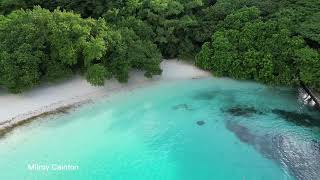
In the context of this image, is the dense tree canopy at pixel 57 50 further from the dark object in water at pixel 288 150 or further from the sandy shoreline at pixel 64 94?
the dark object in water at pixel 288 150

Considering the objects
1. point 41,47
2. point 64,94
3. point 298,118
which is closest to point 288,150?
point 298,118

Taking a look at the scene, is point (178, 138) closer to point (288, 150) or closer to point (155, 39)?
point (288, 150)

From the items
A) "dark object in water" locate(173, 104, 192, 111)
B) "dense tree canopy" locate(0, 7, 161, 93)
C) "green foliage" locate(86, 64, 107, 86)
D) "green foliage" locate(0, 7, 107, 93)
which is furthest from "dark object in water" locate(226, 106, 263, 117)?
"green foliage" locate(0, 7, 107, 93)

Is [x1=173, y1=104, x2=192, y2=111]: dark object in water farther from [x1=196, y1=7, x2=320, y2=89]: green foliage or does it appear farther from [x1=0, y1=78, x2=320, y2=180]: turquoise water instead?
[x1=196, y1=7, x2=320, y2=89]: green foliage

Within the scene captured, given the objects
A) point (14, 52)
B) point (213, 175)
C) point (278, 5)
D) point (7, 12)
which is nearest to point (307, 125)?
point (213, 175)

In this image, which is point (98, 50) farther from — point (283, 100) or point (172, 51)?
point (283, 100)
